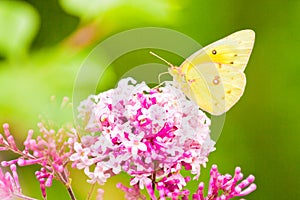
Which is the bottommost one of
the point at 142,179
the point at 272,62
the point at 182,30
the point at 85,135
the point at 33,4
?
the point at 142,179

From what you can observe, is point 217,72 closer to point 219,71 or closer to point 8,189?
point 219,71

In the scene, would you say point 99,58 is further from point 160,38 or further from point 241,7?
point 241,7

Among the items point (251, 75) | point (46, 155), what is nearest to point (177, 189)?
point (46, 155)

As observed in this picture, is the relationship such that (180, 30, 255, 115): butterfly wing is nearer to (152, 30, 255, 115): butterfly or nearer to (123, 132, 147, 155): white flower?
(152, 30, 255, 115): butterfly

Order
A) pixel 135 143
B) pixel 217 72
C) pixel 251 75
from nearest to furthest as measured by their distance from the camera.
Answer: pixel 135 143, pixel 217 72, pixel 251 75

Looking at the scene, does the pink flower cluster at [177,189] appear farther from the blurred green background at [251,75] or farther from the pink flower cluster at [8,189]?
the blurred green background at [251,75]

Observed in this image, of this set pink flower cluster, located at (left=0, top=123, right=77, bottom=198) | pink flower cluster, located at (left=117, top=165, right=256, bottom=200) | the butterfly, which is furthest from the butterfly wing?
pink flower cluster, located at (left=0, top=123, right=77, bottom=198)

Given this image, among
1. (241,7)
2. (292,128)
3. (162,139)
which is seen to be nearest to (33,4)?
(241,7)

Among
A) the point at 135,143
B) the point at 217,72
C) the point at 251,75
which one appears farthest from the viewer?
the point at 251,75

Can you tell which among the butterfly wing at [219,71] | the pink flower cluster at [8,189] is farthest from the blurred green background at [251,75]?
the pink flower cluster at [8,189]
